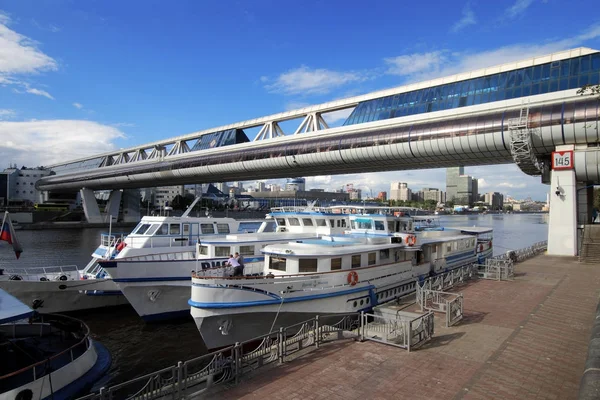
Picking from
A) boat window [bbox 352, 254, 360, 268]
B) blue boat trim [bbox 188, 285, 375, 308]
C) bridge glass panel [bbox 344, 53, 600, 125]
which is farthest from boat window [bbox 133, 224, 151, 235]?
bridge glass panel [bbox 344, 53, 600, 125]

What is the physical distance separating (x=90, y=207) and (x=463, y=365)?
102348mm

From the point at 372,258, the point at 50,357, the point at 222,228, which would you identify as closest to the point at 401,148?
the point at 222,228

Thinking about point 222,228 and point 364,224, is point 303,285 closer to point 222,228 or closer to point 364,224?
point 364,224

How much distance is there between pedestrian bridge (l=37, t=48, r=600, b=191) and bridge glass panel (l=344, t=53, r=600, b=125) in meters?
0.09

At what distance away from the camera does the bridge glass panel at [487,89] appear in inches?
1258

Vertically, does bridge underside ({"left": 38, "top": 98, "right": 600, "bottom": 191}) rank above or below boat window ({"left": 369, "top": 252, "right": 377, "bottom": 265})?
above

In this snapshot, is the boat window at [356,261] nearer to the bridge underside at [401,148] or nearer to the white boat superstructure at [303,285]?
the white boat superstructure at [303,285]

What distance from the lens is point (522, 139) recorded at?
30.7 meters

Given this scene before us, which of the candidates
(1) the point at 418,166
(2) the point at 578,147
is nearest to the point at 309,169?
(1) the point at 418,166

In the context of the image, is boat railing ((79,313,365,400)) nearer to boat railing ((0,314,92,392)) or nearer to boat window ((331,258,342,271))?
boat railing ((0,314,92,392))

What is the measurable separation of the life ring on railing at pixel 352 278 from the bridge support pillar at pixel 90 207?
305 feet

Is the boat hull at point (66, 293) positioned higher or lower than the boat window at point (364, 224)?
lower

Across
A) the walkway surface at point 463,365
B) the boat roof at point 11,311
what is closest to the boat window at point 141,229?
the boat roof at point 11,311

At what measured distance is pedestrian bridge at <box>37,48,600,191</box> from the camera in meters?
30.4
